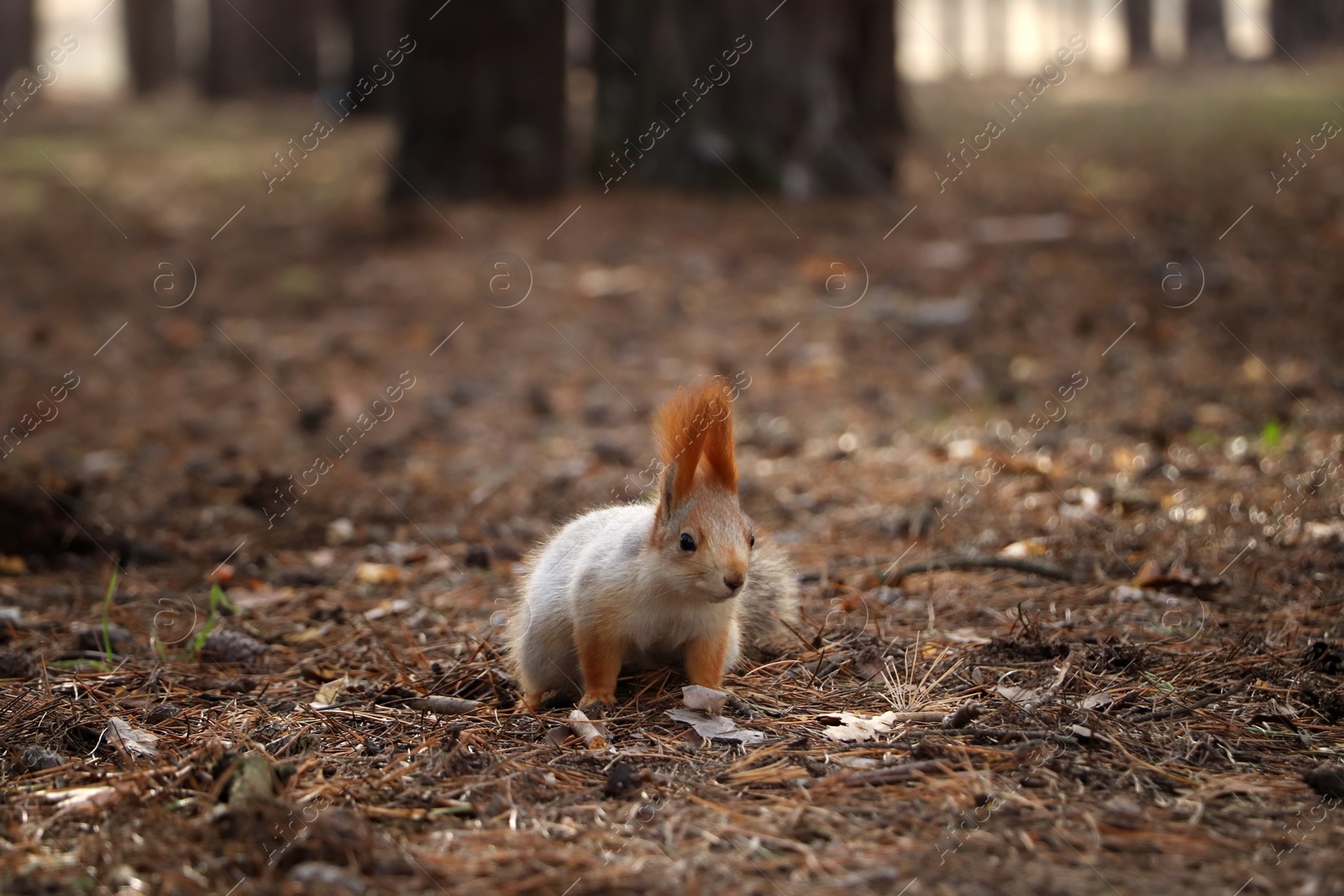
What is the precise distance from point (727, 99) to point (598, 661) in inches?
293

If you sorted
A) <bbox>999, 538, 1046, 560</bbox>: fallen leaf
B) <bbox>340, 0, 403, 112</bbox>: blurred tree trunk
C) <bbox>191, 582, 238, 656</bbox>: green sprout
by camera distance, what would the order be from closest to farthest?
<bbox>191, 582, 238, 656</bbox>: green sprout → <bbox>999, 538, 1046, 560</bbox>: fallen leaf → <bbox>340, 0, 403, 112</bbox>: blurred tree trunk

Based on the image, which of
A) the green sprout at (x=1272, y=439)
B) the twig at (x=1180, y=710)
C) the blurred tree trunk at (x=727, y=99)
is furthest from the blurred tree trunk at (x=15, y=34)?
A: the twig at (x=1180, y=710)

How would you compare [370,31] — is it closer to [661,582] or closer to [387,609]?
[387,609]

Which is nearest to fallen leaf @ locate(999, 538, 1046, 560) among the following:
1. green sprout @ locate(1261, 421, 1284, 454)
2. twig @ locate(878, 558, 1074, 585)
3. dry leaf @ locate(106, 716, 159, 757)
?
twig @ locate(878, 558, 1074, 585)

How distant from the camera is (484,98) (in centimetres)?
997

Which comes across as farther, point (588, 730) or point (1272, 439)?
point (1272, 439)

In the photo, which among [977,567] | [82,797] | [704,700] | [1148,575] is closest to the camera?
[82,797]

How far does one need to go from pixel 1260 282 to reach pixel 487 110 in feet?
19.4

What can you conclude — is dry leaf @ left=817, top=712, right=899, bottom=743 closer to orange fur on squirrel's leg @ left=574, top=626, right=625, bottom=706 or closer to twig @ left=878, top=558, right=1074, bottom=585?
orange fur on squirrel's leg @ left=574, top=626, right=625, bottom=706

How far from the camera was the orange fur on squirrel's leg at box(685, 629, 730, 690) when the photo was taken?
3000mm

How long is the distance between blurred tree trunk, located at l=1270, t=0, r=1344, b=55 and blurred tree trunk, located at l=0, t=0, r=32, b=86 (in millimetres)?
18193

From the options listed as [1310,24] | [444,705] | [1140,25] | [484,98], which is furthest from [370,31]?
[444,705]

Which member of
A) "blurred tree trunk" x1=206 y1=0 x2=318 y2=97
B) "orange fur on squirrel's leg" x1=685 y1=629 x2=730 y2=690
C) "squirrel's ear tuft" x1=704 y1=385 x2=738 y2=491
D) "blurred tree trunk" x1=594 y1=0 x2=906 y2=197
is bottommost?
"orange fur on squirrel's leg" x1=685 y1=629 x2=730 y2=690

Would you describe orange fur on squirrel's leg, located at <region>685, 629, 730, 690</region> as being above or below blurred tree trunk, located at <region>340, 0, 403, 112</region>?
below
